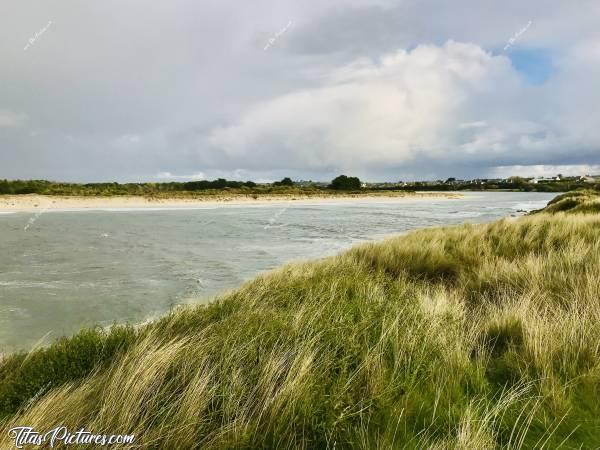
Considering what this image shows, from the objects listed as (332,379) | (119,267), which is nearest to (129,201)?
(119,267)

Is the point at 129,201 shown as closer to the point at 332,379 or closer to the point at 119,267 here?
the point at 119,267

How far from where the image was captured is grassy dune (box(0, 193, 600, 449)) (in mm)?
2535

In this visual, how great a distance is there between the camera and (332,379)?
3.12m

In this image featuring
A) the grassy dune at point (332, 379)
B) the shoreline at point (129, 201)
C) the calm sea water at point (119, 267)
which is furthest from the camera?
the shoreline at point (129, 201)

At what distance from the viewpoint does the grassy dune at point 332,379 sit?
254 cm

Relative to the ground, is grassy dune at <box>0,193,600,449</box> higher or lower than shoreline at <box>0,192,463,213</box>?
lower

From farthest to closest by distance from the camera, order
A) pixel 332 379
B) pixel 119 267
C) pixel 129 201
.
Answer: pixel 129 201 < pixel 119 267 < pixel 332 379

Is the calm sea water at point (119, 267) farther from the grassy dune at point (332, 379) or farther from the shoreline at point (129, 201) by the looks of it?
the shoreline at point (129, 201)

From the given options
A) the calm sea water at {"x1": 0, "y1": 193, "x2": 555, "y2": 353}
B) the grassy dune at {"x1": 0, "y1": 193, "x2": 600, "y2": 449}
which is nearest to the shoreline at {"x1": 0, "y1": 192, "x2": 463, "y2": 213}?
the calm sea water at {"x1": 0, "y1": 193, "x2": 555, "y2": 353}

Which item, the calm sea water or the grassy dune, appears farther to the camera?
the calm sea water

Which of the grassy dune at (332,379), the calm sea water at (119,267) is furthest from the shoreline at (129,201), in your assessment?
the grassy dune at (332,379)

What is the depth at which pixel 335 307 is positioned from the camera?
4.89m

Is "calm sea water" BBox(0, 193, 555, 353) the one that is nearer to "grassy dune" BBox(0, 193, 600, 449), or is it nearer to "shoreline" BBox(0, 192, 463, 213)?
"grassy dune" BBox(0, 193, 600, 449)

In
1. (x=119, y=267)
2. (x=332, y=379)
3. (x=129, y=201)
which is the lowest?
(x=119, y=267)
